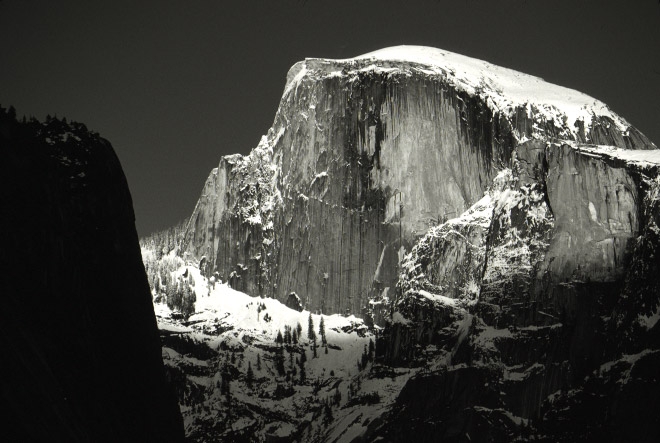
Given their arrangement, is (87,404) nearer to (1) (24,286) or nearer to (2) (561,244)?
(1) (24,286)

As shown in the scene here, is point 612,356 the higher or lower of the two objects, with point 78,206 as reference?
lower

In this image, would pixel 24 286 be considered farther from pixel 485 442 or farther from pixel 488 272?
pixel 488 272

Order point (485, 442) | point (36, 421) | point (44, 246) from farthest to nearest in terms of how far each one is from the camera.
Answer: point (485, 442) < point (44, 246) < point (36, 421)

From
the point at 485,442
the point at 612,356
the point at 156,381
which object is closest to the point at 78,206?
the point at 156,381

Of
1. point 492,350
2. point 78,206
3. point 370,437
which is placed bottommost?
point 370,437

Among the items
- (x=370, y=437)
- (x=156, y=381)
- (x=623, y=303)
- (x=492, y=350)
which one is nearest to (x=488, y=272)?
(x=492, y=350)

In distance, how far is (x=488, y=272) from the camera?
7741 inches

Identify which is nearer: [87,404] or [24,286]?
[24,286]

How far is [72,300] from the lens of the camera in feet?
96.9

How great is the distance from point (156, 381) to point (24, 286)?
784 cm

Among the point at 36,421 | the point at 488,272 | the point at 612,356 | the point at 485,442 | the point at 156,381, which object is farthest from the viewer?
the point at 488,272

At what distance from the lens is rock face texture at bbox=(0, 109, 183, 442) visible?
26750 mm

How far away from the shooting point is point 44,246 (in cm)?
2841

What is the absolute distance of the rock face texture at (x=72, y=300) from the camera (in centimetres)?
2675
